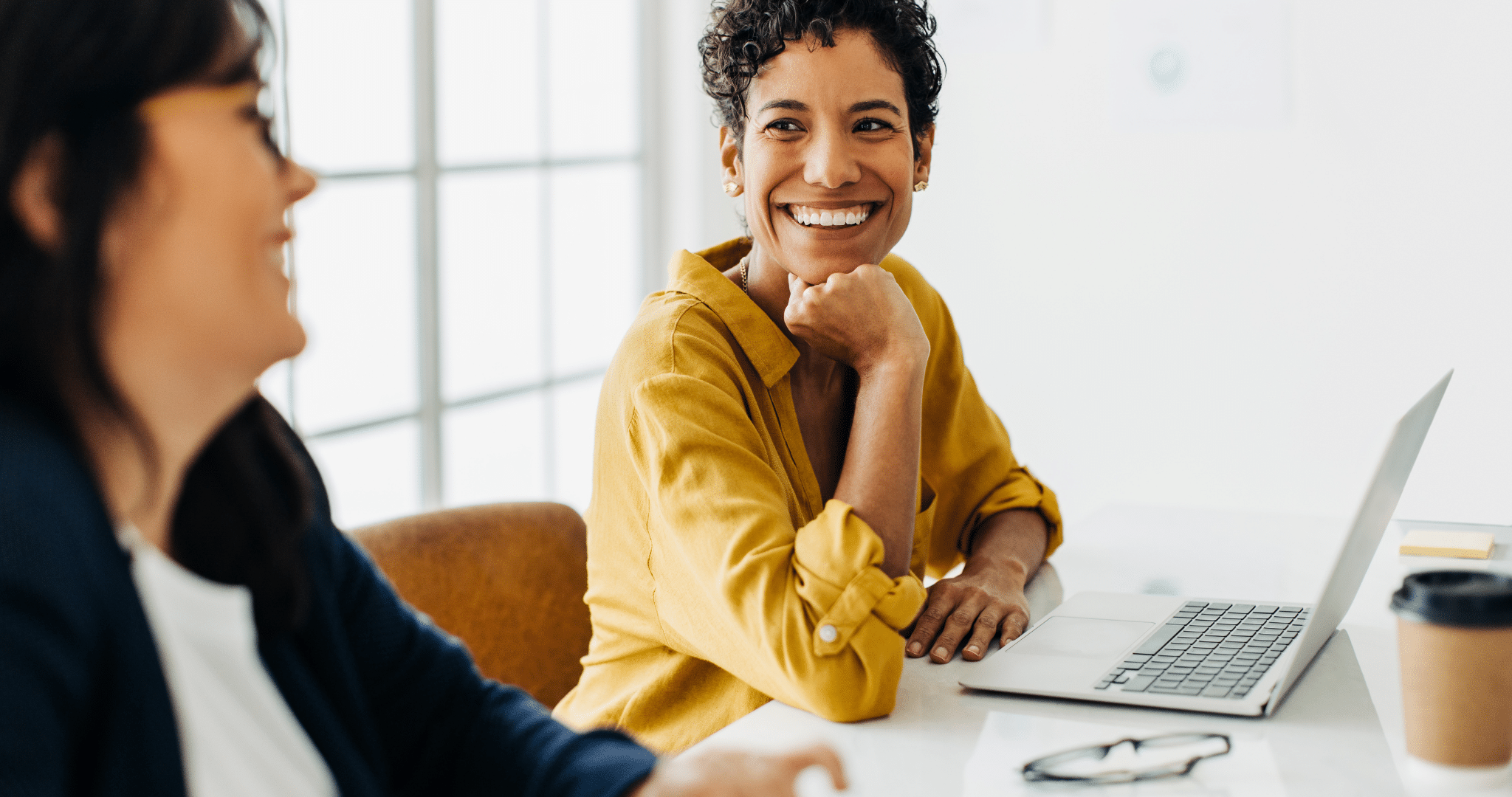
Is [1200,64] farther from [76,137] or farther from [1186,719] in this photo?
[76,137]

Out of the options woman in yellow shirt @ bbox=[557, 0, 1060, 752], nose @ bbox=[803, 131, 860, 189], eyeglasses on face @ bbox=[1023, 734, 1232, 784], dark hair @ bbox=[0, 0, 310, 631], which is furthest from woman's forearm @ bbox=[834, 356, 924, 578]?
dark hair @ bbox=[0, 0, 310, 631]

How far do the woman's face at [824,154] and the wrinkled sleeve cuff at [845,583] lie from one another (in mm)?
390

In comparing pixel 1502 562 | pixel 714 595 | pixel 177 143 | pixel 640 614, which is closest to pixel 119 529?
pixel 177 143

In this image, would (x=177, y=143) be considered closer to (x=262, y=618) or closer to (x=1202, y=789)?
(x=262, y=618)

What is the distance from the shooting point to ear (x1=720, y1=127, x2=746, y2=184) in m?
→ 1.61

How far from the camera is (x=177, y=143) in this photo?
63 cm

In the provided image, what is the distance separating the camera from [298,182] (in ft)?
2.39

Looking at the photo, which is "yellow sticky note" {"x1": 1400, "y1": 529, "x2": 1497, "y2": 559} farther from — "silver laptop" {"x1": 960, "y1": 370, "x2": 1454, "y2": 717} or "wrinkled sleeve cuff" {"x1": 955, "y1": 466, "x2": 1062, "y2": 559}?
"wrinkled sleeve cuff" {"x1": 955, "y1": 466, "x2": 1062, "y2": 559}

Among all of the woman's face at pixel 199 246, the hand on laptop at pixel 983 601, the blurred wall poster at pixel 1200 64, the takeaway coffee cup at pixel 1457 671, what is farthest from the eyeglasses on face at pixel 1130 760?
the blurred wall poster at pixel 1200 64

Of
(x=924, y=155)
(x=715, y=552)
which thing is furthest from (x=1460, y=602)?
(x=924, y=155)

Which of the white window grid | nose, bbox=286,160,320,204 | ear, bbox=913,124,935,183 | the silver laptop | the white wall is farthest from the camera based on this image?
the white wall

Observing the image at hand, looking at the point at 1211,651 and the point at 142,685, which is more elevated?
the point at 142,685

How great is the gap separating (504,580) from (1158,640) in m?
0.77

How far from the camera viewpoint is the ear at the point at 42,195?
0.59 m
